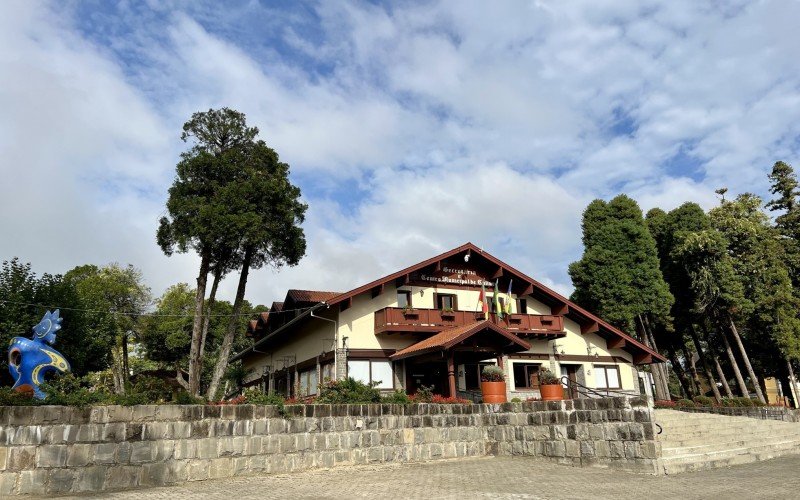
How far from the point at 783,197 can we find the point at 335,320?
36.0 metres

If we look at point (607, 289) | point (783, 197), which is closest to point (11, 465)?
point (607, 289)

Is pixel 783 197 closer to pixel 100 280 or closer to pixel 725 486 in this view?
pixel 725 486

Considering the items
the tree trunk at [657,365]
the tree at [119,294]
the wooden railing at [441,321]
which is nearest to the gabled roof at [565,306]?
the wooden railing at [441,321]

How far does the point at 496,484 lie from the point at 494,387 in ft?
20.7

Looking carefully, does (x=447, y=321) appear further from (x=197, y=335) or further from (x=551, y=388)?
(x=197, y=335)

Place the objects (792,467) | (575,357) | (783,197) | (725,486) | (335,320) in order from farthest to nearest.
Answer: (783,197) → (575,357) → (335,320) → (792,467) → (725,486)

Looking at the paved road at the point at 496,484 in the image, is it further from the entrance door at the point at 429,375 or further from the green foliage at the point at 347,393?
the entrance door at the point at 429,375

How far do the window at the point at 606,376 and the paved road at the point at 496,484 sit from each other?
522 inches

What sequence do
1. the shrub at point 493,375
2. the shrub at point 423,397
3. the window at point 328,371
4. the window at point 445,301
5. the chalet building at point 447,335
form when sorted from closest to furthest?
the shrub at point 423,397, the shrub at point 493,375, the chalet building at point 447,335, the window at point 328,371, the window at point 445,301

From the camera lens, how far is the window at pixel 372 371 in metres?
23.3

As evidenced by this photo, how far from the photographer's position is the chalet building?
2294cm

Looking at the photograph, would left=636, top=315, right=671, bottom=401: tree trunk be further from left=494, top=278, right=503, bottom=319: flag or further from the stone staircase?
left=494, top=278, right=503, bottom=319: flag

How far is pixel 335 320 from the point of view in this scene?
23672mm

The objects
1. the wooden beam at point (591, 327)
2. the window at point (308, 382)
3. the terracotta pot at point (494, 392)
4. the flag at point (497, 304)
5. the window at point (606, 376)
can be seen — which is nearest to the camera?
the terracotta pot at point (494, 392)
